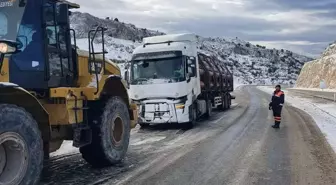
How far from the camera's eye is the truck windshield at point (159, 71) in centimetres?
1464

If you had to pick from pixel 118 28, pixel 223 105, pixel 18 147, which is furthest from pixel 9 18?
pixel 118 28

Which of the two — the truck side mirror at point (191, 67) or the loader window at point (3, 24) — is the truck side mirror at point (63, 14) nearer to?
the loader window at point (3, 24)

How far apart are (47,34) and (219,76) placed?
52.5 ft

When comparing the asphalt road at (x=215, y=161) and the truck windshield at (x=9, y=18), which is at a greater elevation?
the truck windshield at (x=9, y=18)

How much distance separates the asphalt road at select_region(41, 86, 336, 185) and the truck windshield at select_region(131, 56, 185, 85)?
2.10 meters

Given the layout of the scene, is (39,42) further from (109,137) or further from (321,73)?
(321,73)

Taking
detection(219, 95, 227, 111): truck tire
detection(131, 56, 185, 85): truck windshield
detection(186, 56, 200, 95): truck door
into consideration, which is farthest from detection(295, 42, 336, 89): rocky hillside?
detection(131, 56, 185, 85): truck windshield

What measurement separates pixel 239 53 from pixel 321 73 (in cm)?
9315

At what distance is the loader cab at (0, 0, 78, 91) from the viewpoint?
593cm

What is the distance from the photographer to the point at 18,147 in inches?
203

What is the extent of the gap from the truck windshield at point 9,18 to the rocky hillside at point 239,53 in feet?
197

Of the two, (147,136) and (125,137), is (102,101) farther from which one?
(147,136)

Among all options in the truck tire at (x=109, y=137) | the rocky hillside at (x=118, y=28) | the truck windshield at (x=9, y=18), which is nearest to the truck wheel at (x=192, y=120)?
the truck tire at (x=109, y=137)

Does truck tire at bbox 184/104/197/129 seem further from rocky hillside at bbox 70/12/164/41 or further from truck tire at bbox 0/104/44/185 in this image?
rocky hillside at bbox 70/12/164/41
